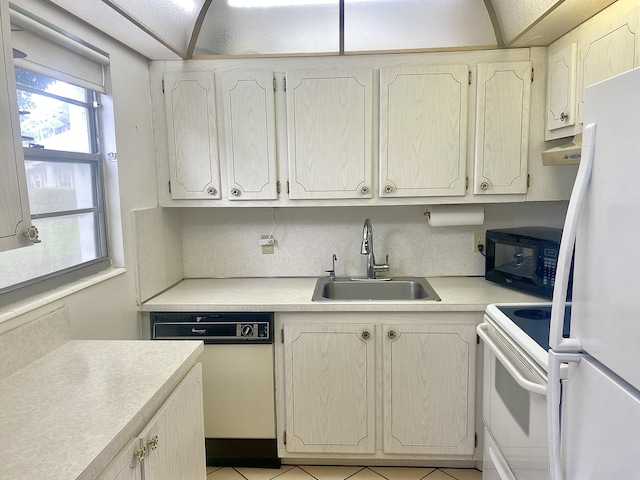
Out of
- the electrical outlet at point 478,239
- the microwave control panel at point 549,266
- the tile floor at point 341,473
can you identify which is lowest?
the tile floor at point 341,473

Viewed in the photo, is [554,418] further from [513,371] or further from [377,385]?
[377,385]

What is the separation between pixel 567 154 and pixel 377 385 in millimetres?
1326

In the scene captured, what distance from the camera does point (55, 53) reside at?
164 centimetres

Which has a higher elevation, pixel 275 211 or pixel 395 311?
pixel 275 211

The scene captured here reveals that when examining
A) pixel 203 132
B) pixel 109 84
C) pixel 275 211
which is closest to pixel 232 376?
pixel 275 211

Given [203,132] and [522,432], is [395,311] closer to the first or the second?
[522,432]

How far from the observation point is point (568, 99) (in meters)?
1.99

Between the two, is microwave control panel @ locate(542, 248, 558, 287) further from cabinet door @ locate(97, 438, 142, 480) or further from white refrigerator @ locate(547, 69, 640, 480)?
cabinet door @ locate(97, 438, 142, 480)

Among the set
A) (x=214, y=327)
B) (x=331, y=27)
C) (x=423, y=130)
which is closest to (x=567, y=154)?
(x=423, y=130)

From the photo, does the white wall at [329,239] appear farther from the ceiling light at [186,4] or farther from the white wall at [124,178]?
the ceiling light at [186,4]

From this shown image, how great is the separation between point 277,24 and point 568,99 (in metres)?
1.43

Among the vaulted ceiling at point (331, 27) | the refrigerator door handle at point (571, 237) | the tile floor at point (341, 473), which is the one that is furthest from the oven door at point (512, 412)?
the vaulted ceiling at point (331, 27)

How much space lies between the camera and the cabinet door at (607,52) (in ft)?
5.21

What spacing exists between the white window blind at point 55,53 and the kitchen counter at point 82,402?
99 cm
